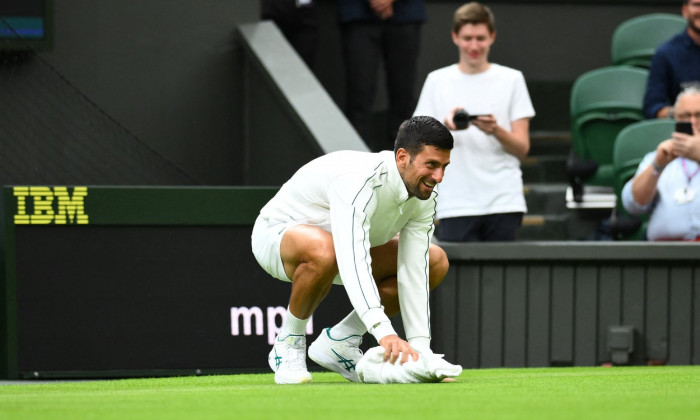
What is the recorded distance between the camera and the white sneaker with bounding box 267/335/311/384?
19.0ft

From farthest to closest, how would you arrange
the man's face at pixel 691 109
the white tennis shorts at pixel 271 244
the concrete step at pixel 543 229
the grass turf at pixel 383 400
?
the concrete step at pixel 543 229, the man's face at pixel 691 109, the white tennis shorts at pixel 271 244, the grass turf at pixel 383 400

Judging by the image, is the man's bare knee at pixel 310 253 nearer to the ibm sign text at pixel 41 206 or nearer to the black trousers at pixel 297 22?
the ibm sign text at pixel 41 206

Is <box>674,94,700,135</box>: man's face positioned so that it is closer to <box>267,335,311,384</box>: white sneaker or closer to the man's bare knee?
the man's bare knee

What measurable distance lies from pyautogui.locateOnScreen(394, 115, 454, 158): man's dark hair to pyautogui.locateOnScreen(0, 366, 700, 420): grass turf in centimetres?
98

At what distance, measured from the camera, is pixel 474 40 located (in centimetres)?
764

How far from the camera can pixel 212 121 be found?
30.6 ft

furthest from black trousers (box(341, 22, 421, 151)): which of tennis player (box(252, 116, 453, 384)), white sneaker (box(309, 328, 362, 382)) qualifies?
white sneaker (box(309, 328, 362, 382))

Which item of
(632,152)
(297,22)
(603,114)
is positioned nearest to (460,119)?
(632,152)

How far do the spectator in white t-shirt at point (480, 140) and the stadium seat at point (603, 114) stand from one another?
1.57 metres

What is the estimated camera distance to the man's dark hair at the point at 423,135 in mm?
5258

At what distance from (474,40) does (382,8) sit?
1226 millimetres

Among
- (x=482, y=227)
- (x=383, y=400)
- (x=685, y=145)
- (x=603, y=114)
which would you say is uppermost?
(x=603, y=114)

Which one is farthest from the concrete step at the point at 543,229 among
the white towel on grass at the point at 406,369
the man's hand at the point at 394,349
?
the man's hand at the point at 394,349

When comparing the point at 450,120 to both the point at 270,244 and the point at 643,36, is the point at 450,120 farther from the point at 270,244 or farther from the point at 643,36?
the point at 643,36
